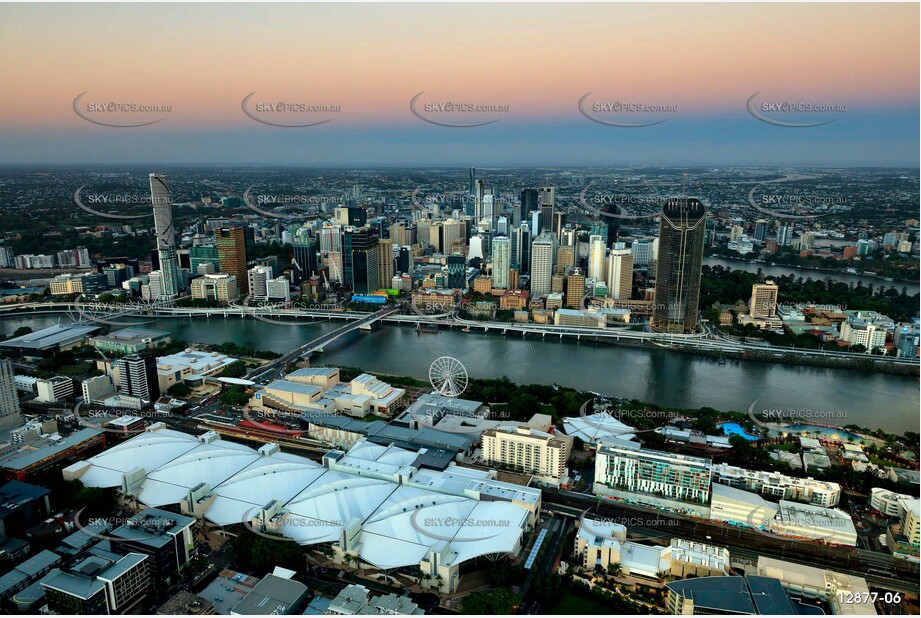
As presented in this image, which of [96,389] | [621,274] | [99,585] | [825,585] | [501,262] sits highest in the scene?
[501,262]

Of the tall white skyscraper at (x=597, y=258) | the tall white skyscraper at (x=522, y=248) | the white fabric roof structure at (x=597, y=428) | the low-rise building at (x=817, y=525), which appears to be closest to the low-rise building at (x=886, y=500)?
the low-rise building at (x=817, y=525)

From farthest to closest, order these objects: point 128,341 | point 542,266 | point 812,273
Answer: point 812,273
point 542,266
point 128,341

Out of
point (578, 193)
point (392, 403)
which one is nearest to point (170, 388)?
point (392, 403)

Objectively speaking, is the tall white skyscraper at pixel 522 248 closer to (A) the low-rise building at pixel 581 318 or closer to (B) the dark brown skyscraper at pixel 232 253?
(A) the low-rise building at pixel 581 318

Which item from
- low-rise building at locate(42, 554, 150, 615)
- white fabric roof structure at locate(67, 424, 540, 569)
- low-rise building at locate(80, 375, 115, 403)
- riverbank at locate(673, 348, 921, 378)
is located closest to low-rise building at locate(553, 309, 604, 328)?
riverbank at locate(673, 348, 921, 378)

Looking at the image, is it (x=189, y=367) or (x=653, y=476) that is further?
(x=189, y=367)

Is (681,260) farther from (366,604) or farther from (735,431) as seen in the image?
(366,604)

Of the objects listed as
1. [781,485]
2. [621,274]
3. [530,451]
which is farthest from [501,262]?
[781,485]

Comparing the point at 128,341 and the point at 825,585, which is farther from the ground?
the point at 128,341
